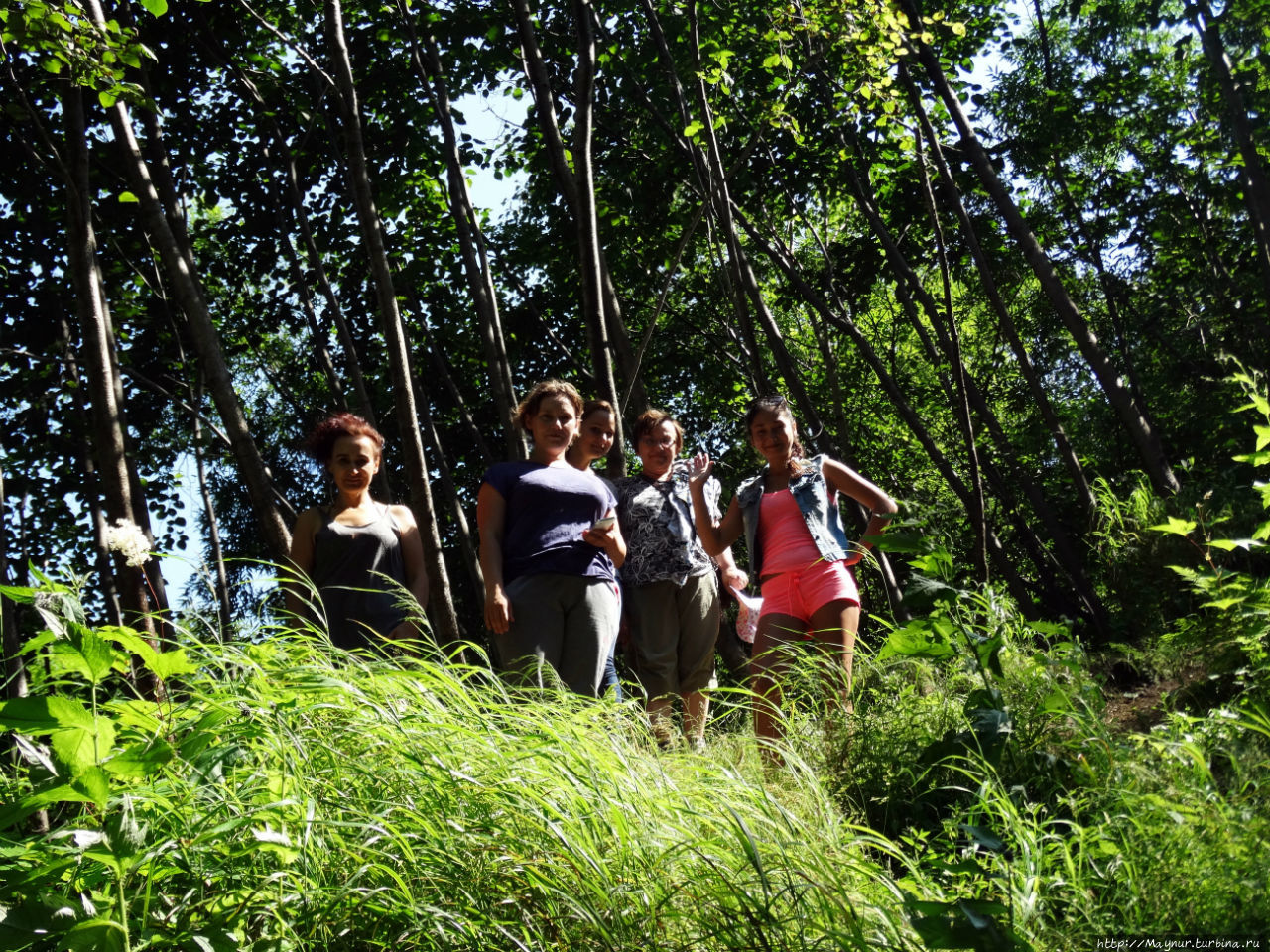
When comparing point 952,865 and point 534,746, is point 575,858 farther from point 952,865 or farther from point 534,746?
point 952,865

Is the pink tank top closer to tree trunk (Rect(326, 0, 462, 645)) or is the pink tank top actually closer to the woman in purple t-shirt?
the woman in purple t-shirt

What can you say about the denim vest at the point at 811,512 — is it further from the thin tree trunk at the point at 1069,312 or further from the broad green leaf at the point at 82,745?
the thin tree trunk at the point at 1069,312

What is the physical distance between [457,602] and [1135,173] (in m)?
9.79

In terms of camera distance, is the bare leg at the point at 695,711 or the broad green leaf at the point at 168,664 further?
the bare leg at the point at 695,711

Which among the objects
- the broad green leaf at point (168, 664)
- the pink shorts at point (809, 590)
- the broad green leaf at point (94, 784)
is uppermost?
the broad green leaf at point (168, 664)

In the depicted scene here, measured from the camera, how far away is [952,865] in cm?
227

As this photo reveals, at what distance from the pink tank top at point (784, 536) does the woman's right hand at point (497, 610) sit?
111 centimetres

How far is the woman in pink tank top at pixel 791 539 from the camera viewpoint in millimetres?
4156

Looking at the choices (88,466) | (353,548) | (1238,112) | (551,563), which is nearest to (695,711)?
(551,563)

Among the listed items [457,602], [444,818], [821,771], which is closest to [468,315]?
[457,602]

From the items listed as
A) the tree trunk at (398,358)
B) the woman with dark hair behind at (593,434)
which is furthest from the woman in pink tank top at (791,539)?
the tree trunk at (398,358)

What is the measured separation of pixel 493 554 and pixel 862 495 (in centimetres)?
151

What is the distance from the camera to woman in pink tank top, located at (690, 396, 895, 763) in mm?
4156

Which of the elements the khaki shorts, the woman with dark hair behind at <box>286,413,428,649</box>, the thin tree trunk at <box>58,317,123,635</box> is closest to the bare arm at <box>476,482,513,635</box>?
the woman with dark hair behind at <box>286,413,428,649</box>
